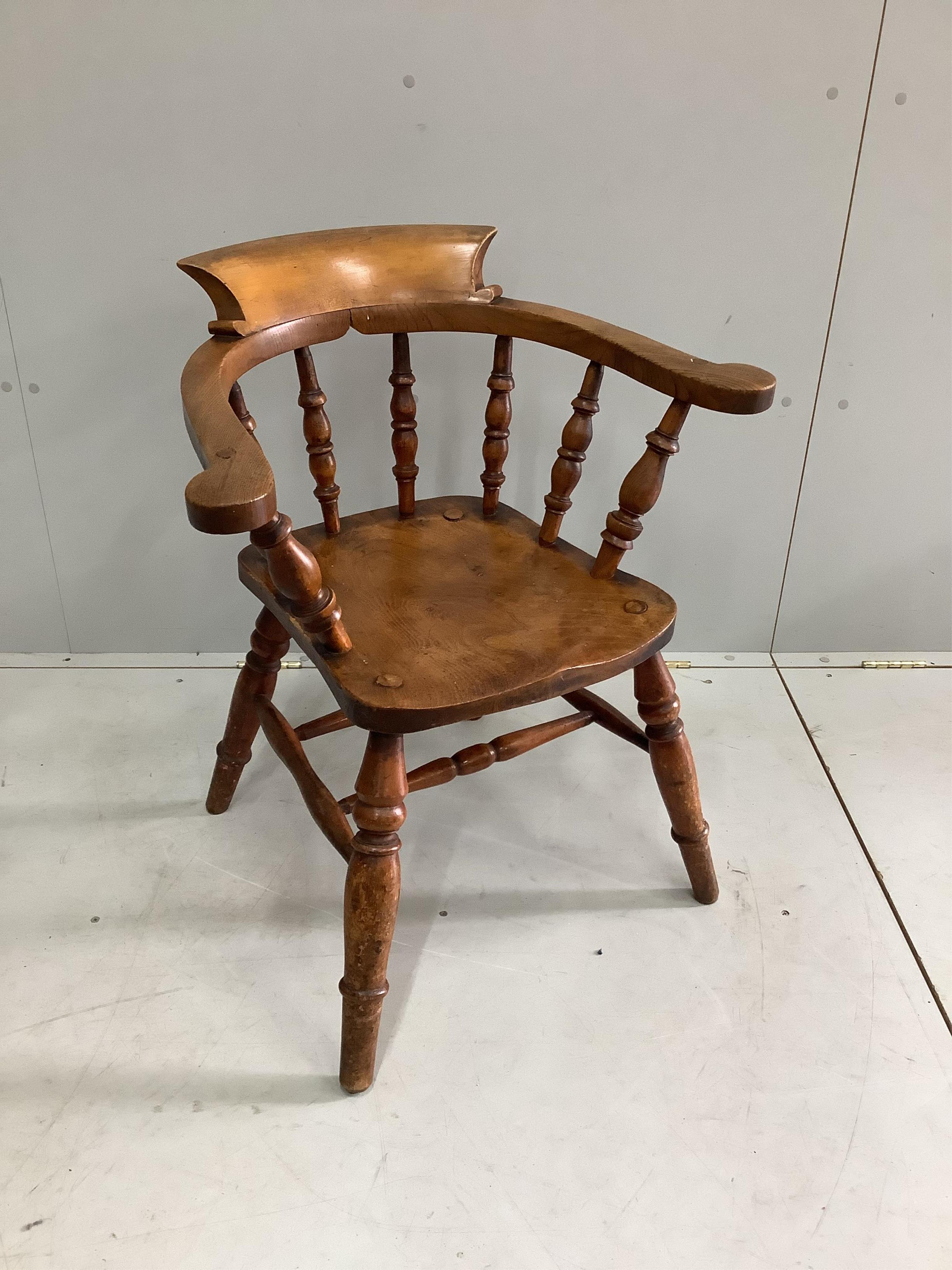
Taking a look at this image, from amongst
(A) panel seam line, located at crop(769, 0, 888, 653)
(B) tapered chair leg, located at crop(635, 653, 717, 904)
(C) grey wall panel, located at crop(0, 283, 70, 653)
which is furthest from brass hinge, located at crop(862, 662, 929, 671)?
(C) grey wall panel, located at crop(0, 283, 70, 653)

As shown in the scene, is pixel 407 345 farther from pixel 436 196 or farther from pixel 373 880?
pixel 373 880

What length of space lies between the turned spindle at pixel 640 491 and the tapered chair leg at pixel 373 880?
0.34m

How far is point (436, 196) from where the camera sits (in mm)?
1389

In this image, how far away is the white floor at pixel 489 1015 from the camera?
95 centimetres

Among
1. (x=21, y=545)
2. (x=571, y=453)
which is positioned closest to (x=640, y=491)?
(x=571, y=453)

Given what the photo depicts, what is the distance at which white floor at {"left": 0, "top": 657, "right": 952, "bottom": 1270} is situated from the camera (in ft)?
3.11

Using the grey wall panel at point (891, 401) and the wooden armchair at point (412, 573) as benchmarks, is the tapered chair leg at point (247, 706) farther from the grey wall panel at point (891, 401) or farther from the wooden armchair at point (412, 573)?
the grey wall panel at point (891, 401)

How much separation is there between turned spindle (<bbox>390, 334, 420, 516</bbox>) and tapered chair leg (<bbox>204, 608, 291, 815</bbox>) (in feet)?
0.78

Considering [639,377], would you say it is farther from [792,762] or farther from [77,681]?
[77,681]

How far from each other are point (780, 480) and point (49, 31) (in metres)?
1.25

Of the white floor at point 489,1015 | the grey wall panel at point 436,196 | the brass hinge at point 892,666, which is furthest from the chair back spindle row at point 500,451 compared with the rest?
the brass hinge at point 892,666

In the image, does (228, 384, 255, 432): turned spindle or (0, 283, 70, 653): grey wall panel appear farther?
(0, 283, 70, 653): grey wall panel

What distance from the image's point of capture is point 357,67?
131 cm

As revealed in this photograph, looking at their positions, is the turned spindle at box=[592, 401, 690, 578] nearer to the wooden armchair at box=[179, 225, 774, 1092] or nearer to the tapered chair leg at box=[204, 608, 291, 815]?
the wooden armchair at box=[179, 225, 774, 1092]
